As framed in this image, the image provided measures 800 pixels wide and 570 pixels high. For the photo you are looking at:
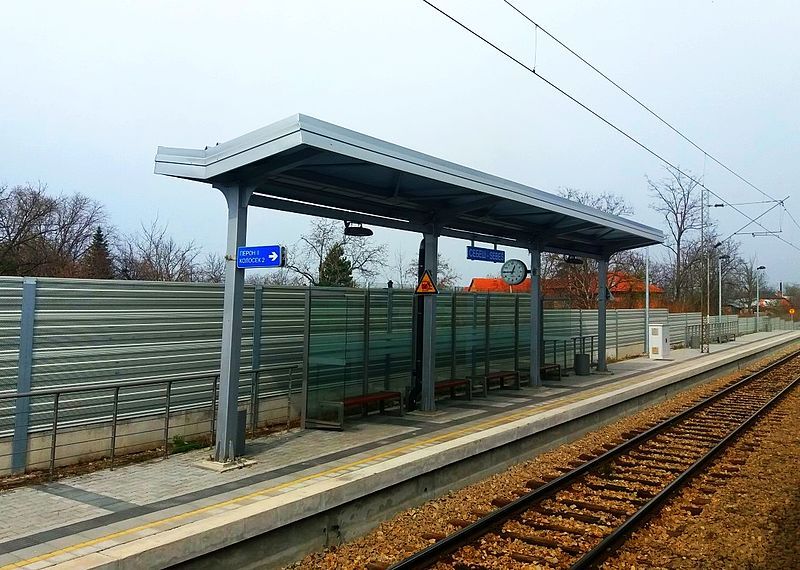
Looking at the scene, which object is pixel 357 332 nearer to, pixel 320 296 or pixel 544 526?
pixel 320 296

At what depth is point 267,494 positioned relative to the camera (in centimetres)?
618

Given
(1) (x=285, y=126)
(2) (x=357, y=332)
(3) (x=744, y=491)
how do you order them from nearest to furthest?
(1) (x=285, y=126) → (3) (x=744, y=491) → (2) (x=357, y=332)

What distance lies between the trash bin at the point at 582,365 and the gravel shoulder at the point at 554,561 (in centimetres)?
789

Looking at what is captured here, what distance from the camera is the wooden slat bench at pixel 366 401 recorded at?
9.70 metres

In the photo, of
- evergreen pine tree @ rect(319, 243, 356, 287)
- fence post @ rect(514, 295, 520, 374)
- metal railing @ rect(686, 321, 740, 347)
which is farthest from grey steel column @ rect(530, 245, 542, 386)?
evergreen pine tree @ rect(319, 243, 356, 287)

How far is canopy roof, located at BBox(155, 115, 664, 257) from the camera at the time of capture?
23.6ft

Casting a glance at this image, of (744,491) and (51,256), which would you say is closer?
(744,491)

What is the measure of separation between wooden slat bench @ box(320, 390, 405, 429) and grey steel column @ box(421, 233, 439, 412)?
466 millimetres

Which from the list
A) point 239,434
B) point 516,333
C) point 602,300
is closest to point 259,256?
point 239,434

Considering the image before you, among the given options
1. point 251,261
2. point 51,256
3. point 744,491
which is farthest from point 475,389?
point 51,256

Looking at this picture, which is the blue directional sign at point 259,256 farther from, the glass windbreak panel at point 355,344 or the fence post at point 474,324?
the fence post at point 474,324

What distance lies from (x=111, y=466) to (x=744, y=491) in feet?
25.6

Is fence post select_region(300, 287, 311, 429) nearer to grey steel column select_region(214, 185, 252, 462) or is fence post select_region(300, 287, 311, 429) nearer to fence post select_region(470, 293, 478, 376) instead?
grey steel column select_region(214, 185, 252, 462)

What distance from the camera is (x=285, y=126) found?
6902 millimetres
